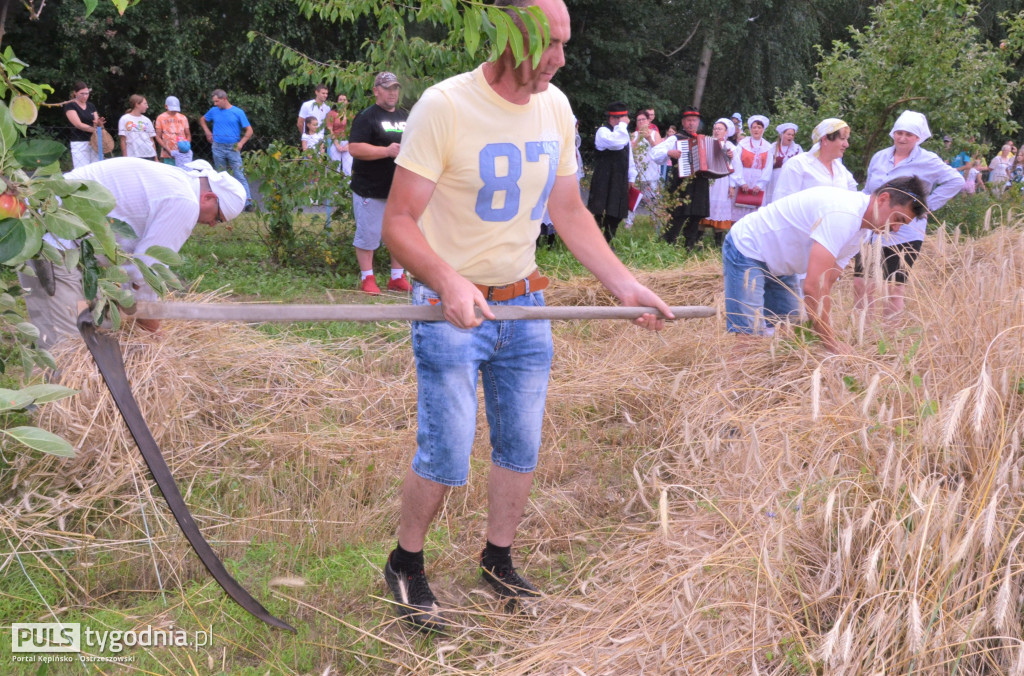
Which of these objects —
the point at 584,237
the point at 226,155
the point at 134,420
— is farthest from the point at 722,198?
the point at 134,420

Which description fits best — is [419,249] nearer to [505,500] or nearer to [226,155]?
[505,500]

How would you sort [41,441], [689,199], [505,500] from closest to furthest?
[41,441] → [505,500] → [689,199]

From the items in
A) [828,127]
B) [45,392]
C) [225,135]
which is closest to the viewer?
[45,392]

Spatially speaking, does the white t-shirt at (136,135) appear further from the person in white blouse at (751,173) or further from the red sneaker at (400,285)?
the person in white blouse at (751,173)

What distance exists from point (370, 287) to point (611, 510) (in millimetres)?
3896

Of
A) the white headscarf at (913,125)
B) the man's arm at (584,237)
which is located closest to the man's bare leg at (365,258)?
the white headscarf at (913,125)

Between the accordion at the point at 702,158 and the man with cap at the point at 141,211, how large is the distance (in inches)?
254

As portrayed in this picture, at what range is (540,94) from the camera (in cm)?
250

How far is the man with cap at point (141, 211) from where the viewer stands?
3590 millimetres

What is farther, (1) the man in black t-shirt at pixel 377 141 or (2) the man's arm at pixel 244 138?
(2) the man's arm at pixel 244 138

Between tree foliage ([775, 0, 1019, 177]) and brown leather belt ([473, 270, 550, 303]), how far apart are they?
7.79 metres

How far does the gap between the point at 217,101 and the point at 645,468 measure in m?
10.0

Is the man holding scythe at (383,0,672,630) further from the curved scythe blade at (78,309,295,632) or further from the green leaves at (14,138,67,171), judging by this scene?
the green leaves at (14,138,67,171)

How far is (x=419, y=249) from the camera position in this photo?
230 cm
